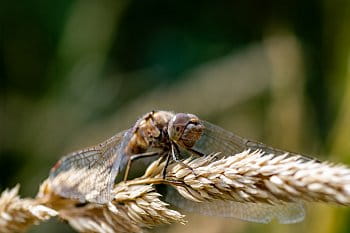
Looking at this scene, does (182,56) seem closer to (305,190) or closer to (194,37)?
(194,37)

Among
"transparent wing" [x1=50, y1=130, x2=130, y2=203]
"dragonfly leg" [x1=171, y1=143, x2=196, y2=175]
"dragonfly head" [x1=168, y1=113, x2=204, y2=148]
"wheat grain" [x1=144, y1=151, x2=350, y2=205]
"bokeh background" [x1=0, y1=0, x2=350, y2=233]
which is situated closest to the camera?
"wheat grain" [x1=144, y1=151, x2=350, y2=205]

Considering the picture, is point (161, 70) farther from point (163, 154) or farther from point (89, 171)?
point (89, 171)

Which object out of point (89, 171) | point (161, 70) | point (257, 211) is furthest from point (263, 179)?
point (161, 70)

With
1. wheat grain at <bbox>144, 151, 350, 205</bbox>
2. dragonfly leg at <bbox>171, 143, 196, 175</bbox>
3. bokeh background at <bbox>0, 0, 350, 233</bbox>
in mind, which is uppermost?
bokeh background at <bbox>0, 0, 350, 233</bbox>

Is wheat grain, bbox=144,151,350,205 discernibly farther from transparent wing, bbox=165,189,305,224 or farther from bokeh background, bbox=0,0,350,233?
bokeh background, bbox=0,0,350,233

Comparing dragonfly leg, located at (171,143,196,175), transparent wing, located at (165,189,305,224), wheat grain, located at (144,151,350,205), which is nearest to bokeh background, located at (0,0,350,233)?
dragonfly leg, located at (171,143,196,175)

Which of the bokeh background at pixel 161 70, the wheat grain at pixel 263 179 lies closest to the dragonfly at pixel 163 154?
the wheat grain at pixel 263 179

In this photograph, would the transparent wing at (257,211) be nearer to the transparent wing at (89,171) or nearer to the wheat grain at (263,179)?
the wheat grain at (263,179)
